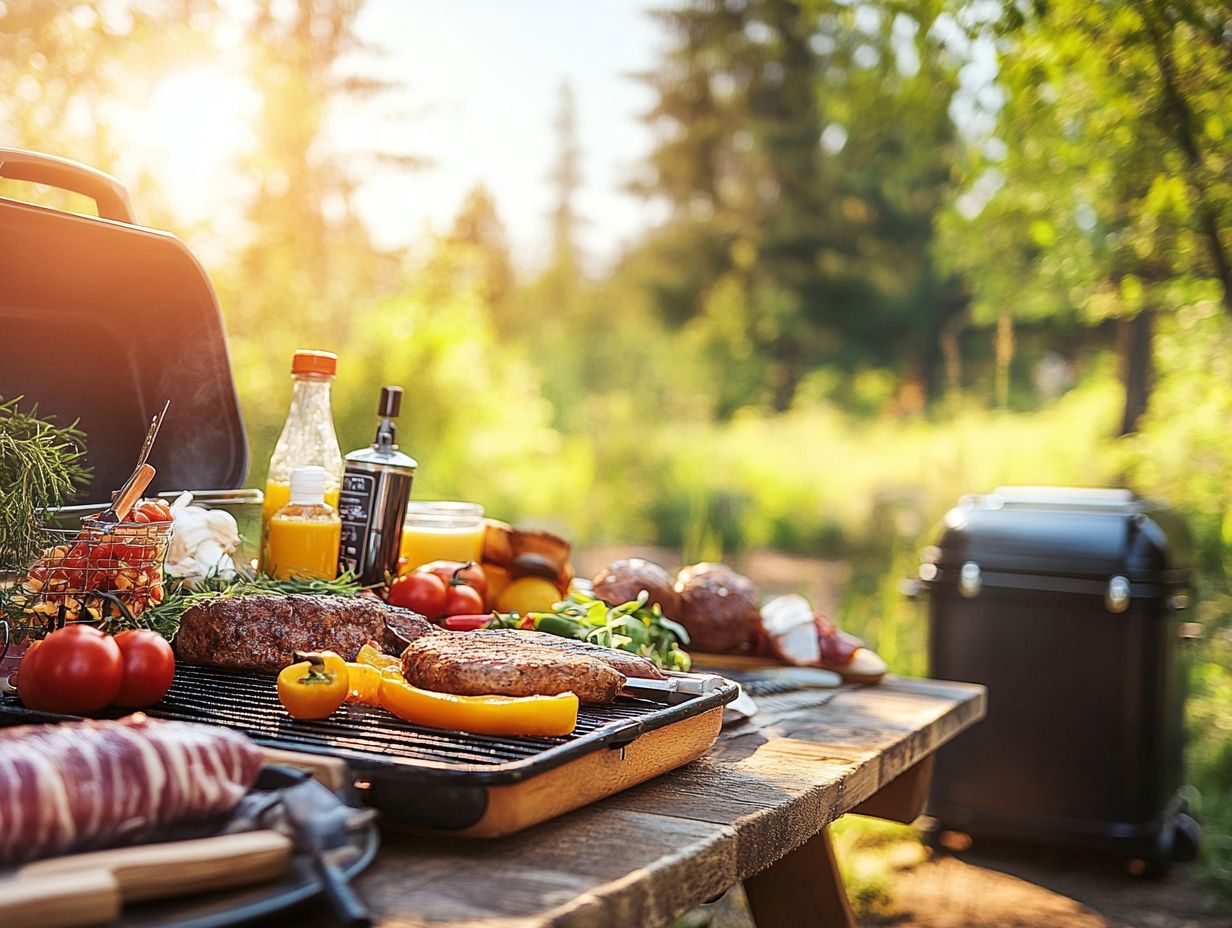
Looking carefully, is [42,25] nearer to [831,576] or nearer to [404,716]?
[404,716]

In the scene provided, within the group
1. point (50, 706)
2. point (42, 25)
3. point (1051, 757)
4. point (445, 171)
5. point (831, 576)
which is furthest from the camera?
point (445, 171)

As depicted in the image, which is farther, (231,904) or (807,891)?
(807,891)

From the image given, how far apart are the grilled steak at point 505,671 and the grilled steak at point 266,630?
0.27m

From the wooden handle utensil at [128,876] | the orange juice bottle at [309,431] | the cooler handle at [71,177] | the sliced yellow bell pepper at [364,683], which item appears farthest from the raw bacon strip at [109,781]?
A: the cooler handle at [71,177]

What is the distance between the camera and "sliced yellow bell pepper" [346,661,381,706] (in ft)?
5.93

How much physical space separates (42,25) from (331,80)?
15926 mm

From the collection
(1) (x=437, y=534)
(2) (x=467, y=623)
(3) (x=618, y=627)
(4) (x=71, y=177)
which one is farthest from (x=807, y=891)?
(4) (x=71, y=177)

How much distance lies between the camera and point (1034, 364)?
2845 centimetres

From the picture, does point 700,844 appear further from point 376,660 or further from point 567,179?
point 567,179

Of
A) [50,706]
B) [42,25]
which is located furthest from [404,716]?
[42,25]

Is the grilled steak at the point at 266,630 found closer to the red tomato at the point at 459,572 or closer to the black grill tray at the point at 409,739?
the black grill tray at the point at 409,739

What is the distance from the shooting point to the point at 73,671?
168cm

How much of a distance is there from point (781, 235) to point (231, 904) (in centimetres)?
2567

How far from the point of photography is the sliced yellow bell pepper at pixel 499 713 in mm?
1633
